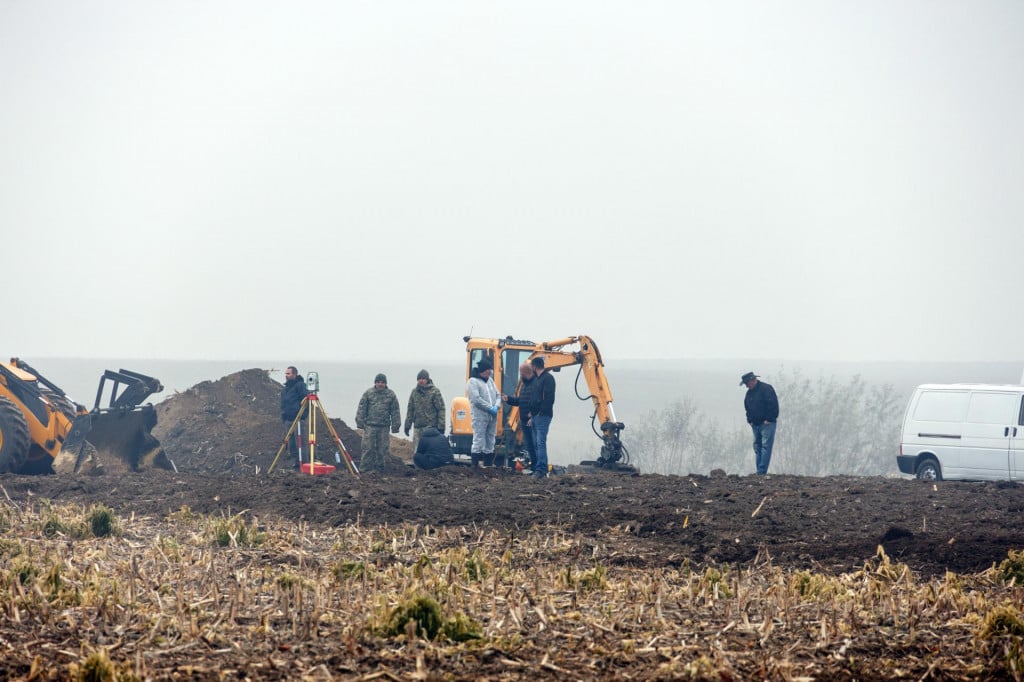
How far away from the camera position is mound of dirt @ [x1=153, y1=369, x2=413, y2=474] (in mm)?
24109

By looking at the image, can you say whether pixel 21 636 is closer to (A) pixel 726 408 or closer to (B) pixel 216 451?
(B) pixel 216 451

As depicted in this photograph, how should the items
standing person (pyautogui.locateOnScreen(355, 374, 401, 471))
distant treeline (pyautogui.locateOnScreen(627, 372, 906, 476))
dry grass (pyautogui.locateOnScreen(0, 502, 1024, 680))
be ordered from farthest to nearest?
distant treeline (pyautogui.locateOnScreen(627, 372, 906, 476))
standing person (pyautogui.locateOnScreen(355, 374, 401, 471))
dry grass (pyautogui.locateOnScreen(0, 502, 1024, 680))

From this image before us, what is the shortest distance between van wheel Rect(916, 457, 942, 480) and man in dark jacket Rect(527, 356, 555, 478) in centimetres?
646

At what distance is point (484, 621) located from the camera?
7031 millimetres

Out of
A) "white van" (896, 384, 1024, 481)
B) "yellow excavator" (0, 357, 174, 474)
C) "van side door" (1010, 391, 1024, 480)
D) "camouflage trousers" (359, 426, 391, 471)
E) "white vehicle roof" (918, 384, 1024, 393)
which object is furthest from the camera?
"camouflage trousers" (359, 426, 391, 471)

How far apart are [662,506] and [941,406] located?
8142 mm

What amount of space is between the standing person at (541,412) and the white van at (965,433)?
20.0ft

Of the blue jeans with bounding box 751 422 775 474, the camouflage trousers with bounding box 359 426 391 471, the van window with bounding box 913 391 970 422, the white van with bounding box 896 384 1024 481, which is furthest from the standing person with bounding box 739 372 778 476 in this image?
the camouflage trousers with bounding box 359 426 391 471

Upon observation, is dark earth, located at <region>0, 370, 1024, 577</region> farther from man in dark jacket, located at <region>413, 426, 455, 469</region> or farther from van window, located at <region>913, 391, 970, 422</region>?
van window, located at <region>913, 391, 970, 422</region>

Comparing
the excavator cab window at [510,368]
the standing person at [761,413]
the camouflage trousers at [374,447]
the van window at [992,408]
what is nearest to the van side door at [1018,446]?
the van window at [992,408]

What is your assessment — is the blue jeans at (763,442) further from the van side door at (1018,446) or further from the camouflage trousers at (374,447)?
the camouflage trousers at (374,447)

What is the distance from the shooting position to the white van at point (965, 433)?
1903 cm

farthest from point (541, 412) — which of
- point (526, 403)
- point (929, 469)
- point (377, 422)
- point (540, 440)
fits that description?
point (929, 469)

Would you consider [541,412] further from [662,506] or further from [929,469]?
[929,469]
